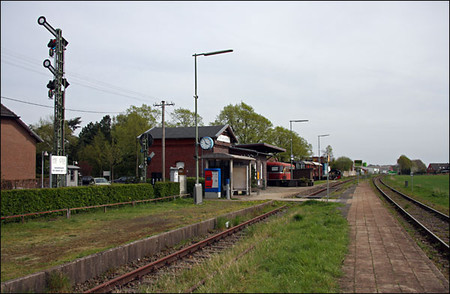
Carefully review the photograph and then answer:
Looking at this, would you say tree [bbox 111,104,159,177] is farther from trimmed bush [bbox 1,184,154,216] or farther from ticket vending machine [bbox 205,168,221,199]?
trimmed bush [bbox 1,184,154,216]

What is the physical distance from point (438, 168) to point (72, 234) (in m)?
9.26

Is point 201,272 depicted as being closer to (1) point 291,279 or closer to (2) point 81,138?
(1) point 291,279

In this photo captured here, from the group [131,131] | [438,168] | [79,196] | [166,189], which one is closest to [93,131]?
[131,131]

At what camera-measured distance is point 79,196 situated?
14805 mm

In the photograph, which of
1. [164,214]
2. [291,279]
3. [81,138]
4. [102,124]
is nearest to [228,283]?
[291,279]

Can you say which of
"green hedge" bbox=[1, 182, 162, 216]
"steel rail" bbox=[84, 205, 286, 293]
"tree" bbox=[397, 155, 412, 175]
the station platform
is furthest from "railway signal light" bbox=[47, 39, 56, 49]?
"tree" bbox=[397, 155, 412, 175]

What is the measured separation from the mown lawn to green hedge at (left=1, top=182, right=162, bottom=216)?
0.53 metres

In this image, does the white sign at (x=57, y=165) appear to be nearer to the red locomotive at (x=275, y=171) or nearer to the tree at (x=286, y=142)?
the red locomotive at (x=275, y=171)

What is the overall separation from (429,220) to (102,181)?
32.5 metres

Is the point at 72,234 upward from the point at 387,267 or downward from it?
upward

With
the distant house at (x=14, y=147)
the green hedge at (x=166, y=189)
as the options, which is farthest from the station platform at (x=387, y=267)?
the green hedge at (x=166, y=189)

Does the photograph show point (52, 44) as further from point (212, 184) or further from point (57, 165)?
point (212, 184)

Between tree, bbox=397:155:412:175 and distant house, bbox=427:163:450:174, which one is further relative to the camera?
tree, bbox=397:155:412:175

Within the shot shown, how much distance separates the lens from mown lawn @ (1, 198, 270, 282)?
446 cm
